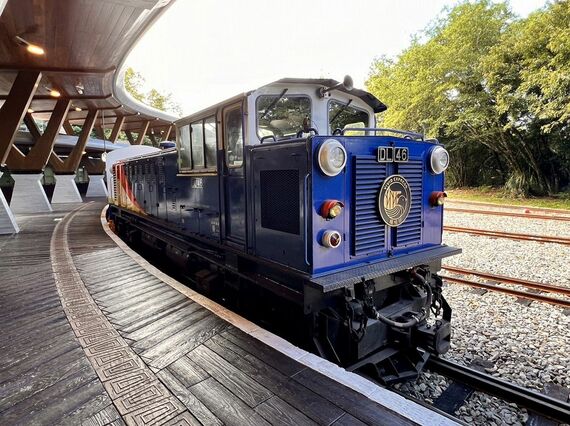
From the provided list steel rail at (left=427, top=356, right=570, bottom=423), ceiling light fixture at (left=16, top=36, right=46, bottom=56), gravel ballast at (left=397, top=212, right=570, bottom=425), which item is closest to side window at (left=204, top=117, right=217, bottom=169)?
gravel ballast at (left=397, top=212, right=570, bottom=425)

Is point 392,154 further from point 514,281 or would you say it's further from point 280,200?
point 514,281

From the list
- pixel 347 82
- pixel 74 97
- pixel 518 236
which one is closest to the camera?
pixel 347 82

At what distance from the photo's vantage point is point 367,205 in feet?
12.3

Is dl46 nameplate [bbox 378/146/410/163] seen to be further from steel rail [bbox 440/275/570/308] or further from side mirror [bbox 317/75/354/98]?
steel rail [bbox 440/275/570/308]

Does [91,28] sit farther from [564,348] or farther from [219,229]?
[564,348]

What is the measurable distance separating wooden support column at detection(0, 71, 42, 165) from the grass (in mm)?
21354

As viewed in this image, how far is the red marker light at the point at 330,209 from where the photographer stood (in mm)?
3315

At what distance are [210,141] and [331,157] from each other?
228cm

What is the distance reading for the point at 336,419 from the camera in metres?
2.39

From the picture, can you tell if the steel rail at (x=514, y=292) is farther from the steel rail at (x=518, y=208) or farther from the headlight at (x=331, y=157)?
the steel rail at (x=518, y=208)

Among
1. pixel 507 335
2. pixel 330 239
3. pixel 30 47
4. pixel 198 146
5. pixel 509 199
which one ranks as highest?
pixel 30 47

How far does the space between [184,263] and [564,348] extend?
19.2 ft

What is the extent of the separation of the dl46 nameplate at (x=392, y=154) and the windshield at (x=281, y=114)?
1.12 metres

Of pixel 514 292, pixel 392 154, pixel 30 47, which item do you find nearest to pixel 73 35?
pixel 30 47
